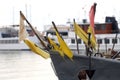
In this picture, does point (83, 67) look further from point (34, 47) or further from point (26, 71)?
point (26, 71)

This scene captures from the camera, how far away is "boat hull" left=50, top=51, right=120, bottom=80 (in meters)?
22.4

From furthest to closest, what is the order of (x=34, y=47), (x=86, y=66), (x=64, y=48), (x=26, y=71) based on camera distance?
1. (x=26, y=71)
2. (x=86, y=66)
3. (x=34, y=47)
4. (x=64, y=48)

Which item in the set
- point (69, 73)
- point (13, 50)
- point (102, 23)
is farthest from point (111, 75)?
point (13, 50)

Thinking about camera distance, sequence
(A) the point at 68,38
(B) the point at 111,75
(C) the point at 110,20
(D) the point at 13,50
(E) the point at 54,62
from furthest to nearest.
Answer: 1. (D) the point at 13,50
2. (A) the point at 68,38
3. (C) the point at 110,20
4. (E) the point at 54,62
5. (B) the point at 111,75

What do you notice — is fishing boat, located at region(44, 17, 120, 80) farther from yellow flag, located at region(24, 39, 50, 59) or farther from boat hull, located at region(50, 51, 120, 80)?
yellow flag, located at region(24, 39, 50, 59)

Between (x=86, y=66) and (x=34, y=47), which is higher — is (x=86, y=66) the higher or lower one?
the lower one

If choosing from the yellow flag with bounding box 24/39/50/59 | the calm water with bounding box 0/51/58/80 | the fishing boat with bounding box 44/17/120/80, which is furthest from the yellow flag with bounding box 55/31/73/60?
the calm water with bounding box 0/51/58/80

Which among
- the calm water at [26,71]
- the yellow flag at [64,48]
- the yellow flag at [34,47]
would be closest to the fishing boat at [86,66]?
the yellow flag at [64,48]

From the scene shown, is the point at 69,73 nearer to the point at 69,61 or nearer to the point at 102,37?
the point at 69,61

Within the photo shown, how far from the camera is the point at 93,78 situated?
75.8 feet

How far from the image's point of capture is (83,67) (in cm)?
2320

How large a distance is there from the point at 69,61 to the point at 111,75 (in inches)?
92.7

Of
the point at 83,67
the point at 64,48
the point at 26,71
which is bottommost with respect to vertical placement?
the point at 26,71

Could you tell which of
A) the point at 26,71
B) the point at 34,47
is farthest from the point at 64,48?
the point at 26,71
